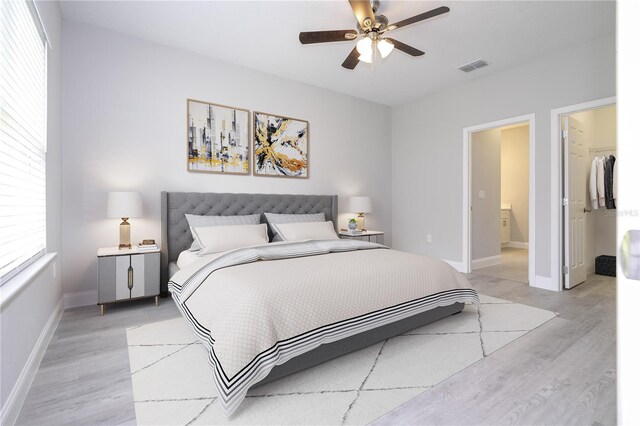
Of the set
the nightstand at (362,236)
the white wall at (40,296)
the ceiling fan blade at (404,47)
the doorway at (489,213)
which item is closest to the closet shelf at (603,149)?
the doorway at (489,213)

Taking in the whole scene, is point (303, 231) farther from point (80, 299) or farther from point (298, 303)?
point (80, 299)

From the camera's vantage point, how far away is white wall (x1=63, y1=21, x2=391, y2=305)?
314 cm

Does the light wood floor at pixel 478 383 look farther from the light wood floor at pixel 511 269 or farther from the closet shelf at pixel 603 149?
the closet shelf at pixel 603 149

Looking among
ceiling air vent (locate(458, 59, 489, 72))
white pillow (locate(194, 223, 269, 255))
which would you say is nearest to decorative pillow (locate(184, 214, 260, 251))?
white pillow (locate(194, 223, 269, 255))

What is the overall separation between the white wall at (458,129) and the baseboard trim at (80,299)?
14.8 ft

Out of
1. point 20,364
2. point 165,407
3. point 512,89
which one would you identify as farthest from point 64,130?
point 512,89

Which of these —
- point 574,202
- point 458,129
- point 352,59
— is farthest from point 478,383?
point 458,129

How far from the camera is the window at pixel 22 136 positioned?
1.58 metres

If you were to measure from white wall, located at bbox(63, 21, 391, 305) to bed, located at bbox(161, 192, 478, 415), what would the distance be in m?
1.39

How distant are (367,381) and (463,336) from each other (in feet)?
3.35

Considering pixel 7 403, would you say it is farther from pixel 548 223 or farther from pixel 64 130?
pixel 548 223

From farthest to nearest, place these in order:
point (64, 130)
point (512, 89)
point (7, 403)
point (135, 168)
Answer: point (512, 89)
point (135, 168)
point (64, 130)
point (7, 403)

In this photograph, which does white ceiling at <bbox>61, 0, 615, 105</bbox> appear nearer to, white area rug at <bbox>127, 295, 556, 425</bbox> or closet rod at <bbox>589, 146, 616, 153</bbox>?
closet rod at <bbox>589, 146, 616, 153</bbox>

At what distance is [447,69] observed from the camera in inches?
162
